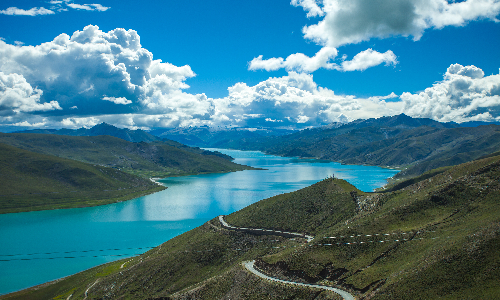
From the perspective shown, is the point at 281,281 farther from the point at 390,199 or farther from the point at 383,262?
the point at 390,199

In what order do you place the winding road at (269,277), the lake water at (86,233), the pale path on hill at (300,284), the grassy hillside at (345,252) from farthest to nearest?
1. the lake water at (86,233)
2. the winding road at (269,277)
3. the pale path on hill at (300,284)
4. the grassy hillside at (345,252)

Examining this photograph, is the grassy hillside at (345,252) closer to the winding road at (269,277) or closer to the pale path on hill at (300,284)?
the pale path on hill at (300,284)

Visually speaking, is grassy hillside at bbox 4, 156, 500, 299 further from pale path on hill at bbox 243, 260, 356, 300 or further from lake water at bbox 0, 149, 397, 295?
lake water at bbox 0, 149, 397, 295

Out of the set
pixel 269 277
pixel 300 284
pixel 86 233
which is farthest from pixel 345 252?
pixel 86 233

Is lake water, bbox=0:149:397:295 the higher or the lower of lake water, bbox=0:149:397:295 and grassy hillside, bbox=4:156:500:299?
the lower

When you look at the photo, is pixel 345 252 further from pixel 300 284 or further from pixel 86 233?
pixel 86 233

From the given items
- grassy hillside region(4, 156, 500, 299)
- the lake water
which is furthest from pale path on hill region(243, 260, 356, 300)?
the lake water

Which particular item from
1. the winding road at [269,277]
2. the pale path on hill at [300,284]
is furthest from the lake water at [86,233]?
the pale path on hill at [300,284]

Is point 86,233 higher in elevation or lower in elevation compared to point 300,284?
lower
